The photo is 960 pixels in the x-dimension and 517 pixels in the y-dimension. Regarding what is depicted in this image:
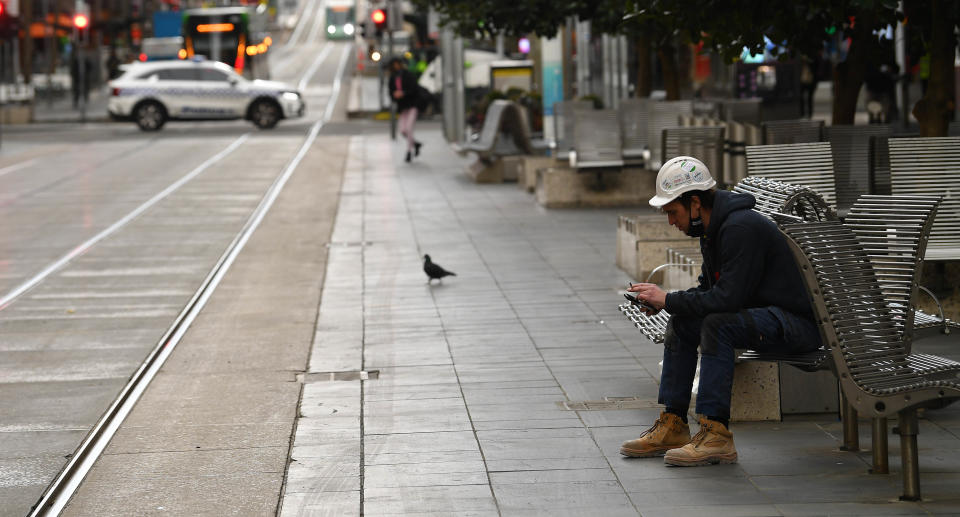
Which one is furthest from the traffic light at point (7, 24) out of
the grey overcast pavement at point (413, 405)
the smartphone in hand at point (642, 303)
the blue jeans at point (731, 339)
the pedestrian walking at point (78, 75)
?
the blue jeans at point (731, 339)

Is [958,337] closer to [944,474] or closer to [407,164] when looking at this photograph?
[944,474]

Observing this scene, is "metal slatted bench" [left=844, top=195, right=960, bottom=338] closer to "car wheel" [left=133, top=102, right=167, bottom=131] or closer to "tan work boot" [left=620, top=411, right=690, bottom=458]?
"tan work boot" [left=620, top=411, right=690, bottom=458]

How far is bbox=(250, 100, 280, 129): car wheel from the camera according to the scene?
36719mm

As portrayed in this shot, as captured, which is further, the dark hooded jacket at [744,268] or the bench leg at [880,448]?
the dark hooded jacket at [744,268]

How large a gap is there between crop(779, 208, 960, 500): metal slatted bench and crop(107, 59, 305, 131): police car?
3192 centimetres

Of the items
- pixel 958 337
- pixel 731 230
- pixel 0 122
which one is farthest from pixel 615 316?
pixel 0 122

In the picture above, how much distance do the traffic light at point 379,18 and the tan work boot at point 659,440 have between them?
27.2 m

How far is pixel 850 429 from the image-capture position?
6.07 m

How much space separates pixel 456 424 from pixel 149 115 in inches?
1235

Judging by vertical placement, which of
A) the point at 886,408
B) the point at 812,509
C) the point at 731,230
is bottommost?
the point at 812,509

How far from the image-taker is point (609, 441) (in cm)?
642

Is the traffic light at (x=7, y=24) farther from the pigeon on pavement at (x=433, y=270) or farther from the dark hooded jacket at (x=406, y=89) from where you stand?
the pigeon on pavement at (x=433, y=270)

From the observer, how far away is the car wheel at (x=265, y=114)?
3672cm

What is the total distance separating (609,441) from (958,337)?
2978mm
